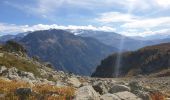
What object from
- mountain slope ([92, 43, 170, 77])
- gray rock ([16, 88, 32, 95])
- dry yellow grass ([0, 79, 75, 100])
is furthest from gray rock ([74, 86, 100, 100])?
mountain slope ([92, 43, 170, 77])

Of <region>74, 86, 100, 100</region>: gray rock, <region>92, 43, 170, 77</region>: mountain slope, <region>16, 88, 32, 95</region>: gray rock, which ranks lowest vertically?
<region>92, 43, 170, 77</region>: mountain slope

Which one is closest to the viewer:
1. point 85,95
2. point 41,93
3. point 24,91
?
point 24,91

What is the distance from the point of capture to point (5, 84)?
18.3 metres

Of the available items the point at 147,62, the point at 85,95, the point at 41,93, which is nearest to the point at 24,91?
the point at 41,93

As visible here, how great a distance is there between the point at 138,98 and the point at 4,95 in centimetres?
689

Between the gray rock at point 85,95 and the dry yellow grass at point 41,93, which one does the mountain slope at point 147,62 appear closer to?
the gray rock at point 85,95

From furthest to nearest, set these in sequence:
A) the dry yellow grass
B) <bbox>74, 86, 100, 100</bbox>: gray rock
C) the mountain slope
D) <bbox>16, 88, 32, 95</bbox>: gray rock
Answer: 1. the mountain slope
2. <bbox>74, 86, 100, 100</bbox>: gray rock
3. <bbox>16, 88, 32, 95</bbox>: gray rock
4. the dry yellow grass

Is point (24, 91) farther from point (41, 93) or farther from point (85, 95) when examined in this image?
point (85, 95)

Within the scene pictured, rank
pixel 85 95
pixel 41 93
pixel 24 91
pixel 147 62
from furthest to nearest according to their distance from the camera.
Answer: pixel 147 62, pixel 41 93, pixel 85 95, pixel 24 91

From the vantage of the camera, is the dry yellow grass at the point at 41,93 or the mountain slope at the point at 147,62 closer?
the dry yellow grass at the point at 41,93

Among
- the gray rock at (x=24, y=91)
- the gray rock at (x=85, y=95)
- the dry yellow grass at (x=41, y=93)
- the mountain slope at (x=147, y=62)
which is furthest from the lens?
the mountain slope at (x=147, y=62)

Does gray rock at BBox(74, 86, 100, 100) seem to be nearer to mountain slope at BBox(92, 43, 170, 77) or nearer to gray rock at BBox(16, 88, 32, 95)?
gray rock at BBox(16, 88, 32, 95)

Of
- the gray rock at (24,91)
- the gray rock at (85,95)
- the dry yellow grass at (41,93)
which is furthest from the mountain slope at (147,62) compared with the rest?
the gray rock at (24,91)

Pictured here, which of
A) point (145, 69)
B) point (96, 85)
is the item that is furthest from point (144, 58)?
point (96, 85)
